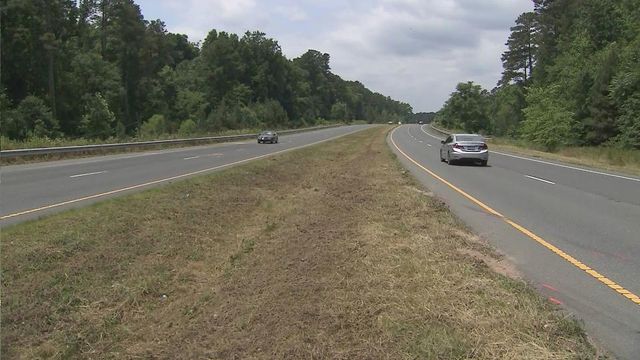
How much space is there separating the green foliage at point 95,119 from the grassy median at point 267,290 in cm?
6273

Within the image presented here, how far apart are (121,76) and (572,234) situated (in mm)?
91033

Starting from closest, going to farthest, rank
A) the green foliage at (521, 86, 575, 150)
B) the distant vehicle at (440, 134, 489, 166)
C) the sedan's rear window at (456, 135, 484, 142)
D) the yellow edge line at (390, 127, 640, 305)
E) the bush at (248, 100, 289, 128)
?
1. the yellow edge line at (390, 127, 640, 305)
2. the distant vehicle at (440, 134, 489, 166)
3. the sedan's rear window at (456, 135, 484, 142)
4. the green foliage at (521, 86, 575, 150)
5. the bush at (248, 100, 289, 128)

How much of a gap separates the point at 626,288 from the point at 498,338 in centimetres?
286

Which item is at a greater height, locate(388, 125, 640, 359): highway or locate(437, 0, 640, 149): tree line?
locate(437, 0, 640, 149): tree line

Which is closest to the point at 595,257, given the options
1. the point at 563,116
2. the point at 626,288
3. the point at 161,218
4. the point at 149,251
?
the point at 626,288

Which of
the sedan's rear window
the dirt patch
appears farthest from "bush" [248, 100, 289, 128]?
the dirt patch

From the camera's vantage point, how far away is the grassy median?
499 cm

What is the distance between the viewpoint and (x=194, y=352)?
16.9 ft

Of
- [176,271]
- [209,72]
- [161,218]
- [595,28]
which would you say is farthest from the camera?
[209,72]

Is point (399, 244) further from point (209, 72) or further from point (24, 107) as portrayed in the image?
point (209, 72)

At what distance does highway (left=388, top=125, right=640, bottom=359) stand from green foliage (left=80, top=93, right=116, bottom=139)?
5803 cm

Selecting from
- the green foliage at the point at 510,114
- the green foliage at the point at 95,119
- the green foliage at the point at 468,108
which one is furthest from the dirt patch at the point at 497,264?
the green foliage at the point at 468,108

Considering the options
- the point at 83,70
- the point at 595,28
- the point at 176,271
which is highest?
the point at 595,28

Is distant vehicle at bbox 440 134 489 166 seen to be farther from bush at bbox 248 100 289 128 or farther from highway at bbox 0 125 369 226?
bush at bbox 248 100 289 128
